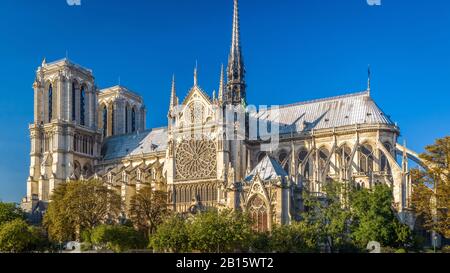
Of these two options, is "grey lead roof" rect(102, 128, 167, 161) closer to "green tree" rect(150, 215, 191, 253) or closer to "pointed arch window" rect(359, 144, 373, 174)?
"pointed arch window" rect(359, 144, 373, 174)

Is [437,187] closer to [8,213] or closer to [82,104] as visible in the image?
[8,213]

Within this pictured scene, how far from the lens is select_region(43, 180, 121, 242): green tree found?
61.6 metres

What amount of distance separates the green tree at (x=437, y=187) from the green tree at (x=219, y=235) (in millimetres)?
13256

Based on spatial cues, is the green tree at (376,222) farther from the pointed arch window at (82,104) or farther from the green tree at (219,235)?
the pointed arch window at (82,104)

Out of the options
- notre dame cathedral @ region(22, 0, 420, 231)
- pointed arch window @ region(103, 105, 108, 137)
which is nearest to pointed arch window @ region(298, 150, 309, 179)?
notre dame cathedral @ region(22, 0, 420, 231)

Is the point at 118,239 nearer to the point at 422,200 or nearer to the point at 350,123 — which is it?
the point at 422,200

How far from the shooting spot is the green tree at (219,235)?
149 ft

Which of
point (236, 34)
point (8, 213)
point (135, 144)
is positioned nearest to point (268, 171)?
point (8, 213)

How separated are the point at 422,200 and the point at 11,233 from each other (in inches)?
1287

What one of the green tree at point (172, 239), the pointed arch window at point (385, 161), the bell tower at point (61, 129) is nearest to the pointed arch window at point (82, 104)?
the bell tower at point (61, 129)

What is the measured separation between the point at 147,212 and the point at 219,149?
12393 millimetres

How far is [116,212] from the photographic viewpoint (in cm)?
6675

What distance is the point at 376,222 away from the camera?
159 feet
